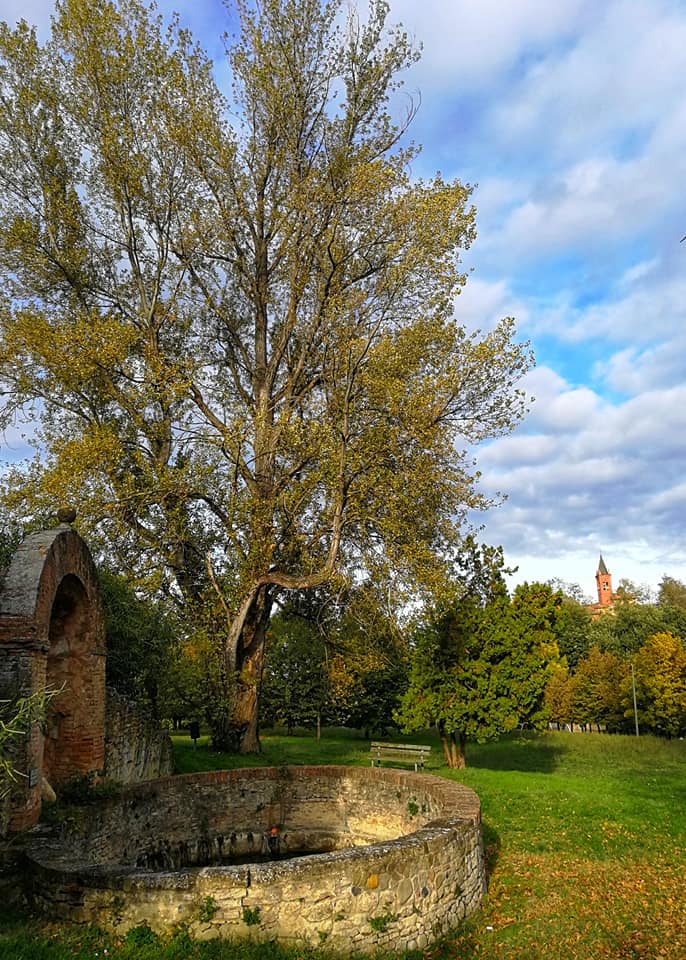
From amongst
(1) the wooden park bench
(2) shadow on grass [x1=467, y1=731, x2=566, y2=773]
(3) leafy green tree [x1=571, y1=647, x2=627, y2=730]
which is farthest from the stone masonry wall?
(3) leafy green tree [x1=571, y1=647, x2=627, y2=730]

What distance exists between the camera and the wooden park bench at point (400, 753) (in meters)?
18.5

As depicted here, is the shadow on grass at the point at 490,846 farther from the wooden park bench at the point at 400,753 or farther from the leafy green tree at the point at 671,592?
the leafy green tree at the point at 671,592

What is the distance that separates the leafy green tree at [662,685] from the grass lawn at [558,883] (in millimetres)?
17438

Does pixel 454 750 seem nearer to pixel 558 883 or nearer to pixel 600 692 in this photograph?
pixel 558 883

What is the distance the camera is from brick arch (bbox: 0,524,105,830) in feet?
27.0

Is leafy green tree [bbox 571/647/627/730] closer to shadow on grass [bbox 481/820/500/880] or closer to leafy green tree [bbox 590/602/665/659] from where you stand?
leafy green tree [bbox 590/602/665/659]

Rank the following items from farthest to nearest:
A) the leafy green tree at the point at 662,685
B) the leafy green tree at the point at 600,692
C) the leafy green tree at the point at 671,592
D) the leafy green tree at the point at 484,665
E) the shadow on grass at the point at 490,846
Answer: the leafy green tree at the point at 671,592 < the leafy green tree at the point at 600,692 < the leafy green tree at the point at 662,685 < the leafy green tree at the point at 484,665 < the shadow on grass at the point at 490,846

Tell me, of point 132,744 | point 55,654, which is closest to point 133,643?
point 132,744

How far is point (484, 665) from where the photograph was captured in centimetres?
1817

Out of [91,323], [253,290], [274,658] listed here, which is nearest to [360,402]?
[253,290]

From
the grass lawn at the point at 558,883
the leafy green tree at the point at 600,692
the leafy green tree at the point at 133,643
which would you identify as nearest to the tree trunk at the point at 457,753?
the grass lawn at the point at 558,883

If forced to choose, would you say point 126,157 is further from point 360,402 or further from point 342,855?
point 342,855

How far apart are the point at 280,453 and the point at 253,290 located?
5254 mm

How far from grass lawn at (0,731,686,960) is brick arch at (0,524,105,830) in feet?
7.28
